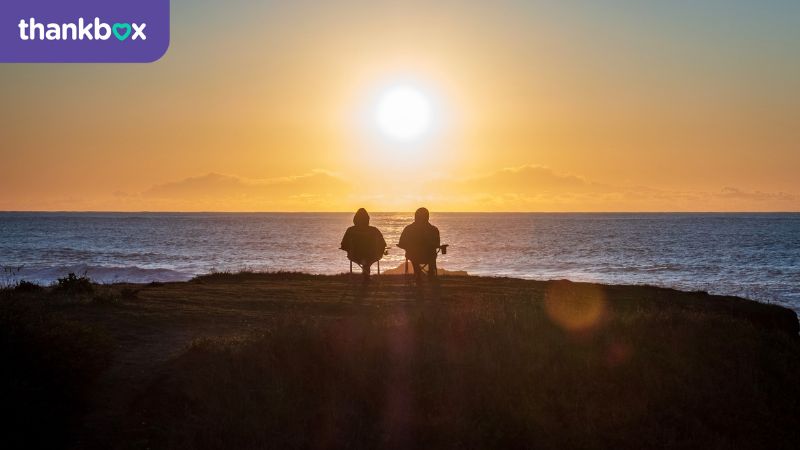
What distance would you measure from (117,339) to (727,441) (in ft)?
32.6

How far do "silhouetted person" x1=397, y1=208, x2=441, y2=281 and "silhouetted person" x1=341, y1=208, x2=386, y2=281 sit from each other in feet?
2.77

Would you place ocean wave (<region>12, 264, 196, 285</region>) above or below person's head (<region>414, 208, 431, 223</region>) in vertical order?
below

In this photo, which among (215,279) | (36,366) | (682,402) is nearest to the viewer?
(36,366)

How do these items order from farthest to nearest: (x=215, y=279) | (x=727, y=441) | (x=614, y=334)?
(x=215, y=279)
(x=614, y=334)
(x=727, y=441)

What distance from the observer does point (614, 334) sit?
1326 cm

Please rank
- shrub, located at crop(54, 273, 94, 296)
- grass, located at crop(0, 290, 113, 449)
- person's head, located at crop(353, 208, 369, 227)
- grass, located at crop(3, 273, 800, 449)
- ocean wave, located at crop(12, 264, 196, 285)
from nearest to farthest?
grass, located at crop(0, 290, 113, 449) < grass, located at crop(3, 273, 800, 449) < shrub, located at crop(54, 273, 94, 296) < person's head, located at crop(353, 208, 369, 227) < ocean wave, located at crop(12, 264, 196, 285)

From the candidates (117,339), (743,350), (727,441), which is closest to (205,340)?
(117,339)

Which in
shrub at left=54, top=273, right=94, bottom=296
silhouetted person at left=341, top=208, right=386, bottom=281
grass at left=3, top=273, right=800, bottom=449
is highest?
silhouetted person at left=341, top=208, right=386, bottom=281

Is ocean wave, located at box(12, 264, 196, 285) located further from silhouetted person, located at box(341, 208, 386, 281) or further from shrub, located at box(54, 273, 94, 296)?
shrub, located at box(54, 273, 94, 296)

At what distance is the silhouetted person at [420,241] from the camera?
20.9 metres

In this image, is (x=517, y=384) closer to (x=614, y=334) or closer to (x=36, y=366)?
(x=614, y=334)

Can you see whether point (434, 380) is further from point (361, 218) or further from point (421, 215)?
point (361, 218)

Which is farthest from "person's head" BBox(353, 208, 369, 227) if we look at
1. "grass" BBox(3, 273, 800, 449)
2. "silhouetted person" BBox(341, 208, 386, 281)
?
"grass" BBox(3, 273, 800, 449)

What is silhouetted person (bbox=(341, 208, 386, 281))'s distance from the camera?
844 inches
